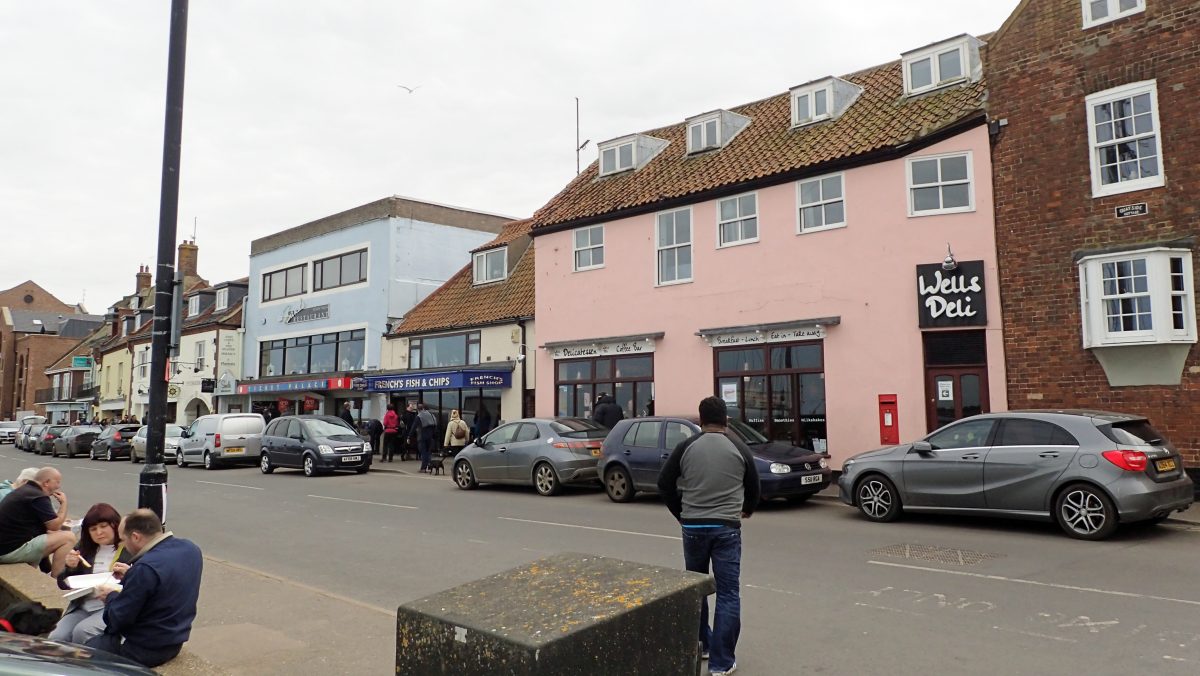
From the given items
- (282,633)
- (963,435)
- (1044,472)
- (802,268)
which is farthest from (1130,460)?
(282,633)

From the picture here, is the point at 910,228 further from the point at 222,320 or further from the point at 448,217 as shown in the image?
the point at 222,320

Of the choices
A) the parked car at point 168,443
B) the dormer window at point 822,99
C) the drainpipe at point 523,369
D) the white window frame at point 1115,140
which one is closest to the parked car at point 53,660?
the white window frame at point 1115,140

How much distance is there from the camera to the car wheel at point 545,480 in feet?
51.2

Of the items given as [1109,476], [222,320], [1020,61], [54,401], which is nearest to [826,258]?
[1020,61]

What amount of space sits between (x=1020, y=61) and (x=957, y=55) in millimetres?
2181

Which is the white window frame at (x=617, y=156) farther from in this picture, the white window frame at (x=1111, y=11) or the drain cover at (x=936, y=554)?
the drain cover at (x=936, y=554)

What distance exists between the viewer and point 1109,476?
944 cm

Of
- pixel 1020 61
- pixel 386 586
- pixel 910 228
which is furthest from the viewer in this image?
pixel 910 228

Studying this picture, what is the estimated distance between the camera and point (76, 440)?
35750 millimetres

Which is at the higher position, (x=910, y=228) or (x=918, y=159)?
(x=918, y=159)

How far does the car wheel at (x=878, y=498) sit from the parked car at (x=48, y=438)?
3881 centimetres

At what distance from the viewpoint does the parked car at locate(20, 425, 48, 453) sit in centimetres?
4247

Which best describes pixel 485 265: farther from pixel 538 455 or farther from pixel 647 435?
pixel 647 435

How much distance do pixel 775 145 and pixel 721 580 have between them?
51.1ft
